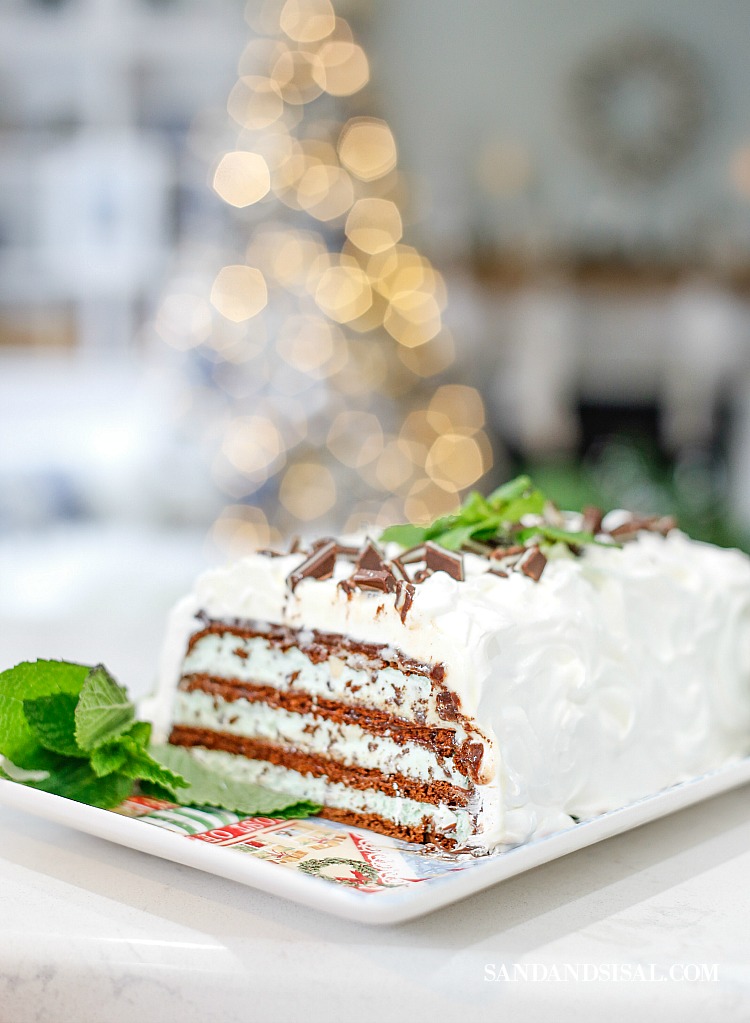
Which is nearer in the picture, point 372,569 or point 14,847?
point 14,847

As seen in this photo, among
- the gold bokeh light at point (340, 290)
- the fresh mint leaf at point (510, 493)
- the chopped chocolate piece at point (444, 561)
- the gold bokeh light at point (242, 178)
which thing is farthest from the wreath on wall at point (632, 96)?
the chopped chocolate piece at point (444, 561)

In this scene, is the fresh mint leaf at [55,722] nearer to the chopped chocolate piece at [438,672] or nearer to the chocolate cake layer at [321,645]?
the chocolate cake layer at [321,645]

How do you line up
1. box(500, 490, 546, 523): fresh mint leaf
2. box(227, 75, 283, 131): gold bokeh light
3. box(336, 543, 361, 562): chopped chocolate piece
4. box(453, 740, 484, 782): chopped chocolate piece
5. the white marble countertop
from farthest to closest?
box(227, 75, 283, 131): gold bokeh light → box(500, 490, 546, 523): fresh mint leaf → box(336, 543, 361, 562): chopped chocolate piece → box(453, 740, 484, 782): chopped chocolate piece → the white marble countertop

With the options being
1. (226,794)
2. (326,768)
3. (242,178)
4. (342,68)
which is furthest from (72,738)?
(342,68)

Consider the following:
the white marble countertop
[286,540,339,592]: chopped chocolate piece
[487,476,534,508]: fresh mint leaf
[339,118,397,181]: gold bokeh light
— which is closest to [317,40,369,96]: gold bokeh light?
[339,118,397,181]: gold bokeh light

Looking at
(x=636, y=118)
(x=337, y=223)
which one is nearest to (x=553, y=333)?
(x=636, y=118)

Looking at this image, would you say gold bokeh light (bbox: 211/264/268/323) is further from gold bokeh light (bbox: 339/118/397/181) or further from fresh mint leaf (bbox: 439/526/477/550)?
fresh mint leaf (bbox: 439/526/477/550)

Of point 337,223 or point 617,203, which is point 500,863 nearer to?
point 337,223

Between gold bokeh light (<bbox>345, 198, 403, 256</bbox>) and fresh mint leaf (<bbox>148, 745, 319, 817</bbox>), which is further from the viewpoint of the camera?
gold bokeh light (<bbox>345, 198, 403, 256</bbox>)
